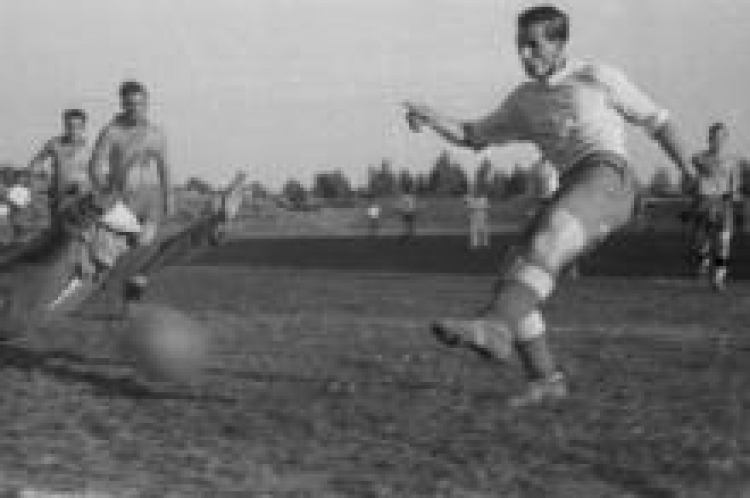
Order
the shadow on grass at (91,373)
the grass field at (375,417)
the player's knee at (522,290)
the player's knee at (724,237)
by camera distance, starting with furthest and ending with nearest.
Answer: the player's knee at (724,237), the shadow on grass at (91,373), the player's knee at (522,290), the grass field at (375,417)

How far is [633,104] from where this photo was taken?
6.98 metres

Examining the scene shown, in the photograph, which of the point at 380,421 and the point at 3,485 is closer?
the point at 3,485

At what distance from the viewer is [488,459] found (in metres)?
5.89

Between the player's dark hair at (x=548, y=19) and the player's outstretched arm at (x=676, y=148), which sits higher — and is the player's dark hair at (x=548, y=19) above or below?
above

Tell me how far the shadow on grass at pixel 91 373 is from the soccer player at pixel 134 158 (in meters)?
2.72

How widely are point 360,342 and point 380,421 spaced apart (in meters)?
4.10

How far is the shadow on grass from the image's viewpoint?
8.00 meters

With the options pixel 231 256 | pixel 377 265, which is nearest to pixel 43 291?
pixel 377 265

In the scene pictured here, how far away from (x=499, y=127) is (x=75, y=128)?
422 inches

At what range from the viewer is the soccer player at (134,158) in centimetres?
1314

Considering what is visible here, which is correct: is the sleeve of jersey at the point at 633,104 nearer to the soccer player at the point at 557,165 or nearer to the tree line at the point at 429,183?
the soccer player at the point at 557,165

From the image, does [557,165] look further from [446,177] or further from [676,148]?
[446,177]

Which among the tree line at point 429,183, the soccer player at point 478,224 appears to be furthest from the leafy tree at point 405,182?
the soccer player at point 478,224

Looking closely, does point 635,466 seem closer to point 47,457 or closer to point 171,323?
point 47,457
